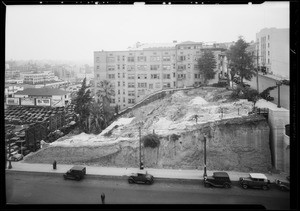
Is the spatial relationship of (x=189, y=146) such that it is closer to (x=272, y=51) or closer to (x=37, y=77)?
(x=272, y=51)

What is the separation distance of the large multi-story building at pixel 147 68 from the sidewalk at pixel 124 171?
7.13 meters

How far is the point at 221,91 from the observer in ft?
63.9

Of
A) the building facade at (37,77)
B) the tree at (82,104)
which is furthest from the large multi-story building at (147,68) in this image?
the building facade at (37,77)

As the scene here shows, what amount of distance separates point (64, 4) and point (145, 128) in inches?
351

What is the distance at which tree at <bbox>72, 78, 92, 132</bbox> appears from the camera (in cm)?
1717

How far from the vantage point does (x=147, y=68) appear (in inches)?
815

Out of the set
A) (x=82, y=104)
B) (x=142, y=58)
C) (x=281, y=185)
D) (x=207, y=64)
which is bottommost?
(x=281, y=185)

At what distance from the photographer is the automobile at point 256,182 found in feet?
36.0

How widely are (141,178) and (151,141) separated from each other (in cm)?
240

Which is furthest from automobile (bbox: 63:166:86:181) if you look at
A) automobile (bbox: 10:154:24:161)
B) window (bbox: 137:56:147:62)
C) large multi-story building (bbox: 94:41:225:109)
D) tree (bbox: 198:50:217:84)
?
tree (bbox: 198:50:217:84)

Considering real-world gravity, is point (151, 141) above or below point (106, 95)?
→ below

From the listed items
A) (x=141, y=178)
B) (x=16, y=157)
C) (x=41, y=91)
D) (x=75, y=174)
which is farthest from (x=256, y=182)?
(x=41, y=91)
